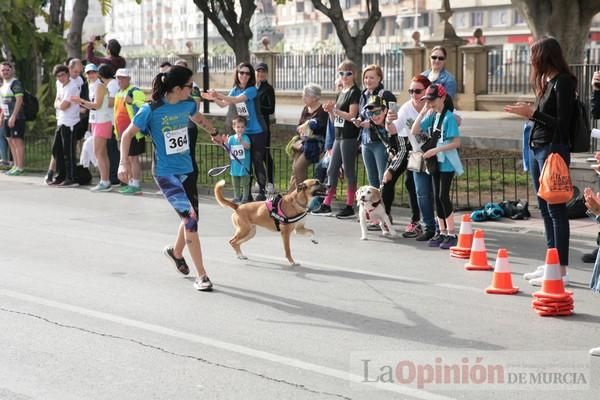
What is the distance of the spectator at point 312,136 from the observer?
13.9 meters

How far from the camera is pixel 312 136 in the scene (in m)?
13.9

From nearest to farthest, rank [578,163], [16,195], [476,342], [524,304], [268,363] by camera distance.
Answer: [268,363] < [476,342] < [524,304] < [578,163] < [16,195]

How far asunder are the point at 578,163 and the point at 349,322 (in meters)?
6.93

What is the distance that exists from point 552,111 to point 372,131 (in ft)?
12.5

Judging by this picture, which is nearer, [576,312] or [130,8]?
[576,312]

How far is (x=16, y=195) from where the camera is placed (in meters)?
16.0

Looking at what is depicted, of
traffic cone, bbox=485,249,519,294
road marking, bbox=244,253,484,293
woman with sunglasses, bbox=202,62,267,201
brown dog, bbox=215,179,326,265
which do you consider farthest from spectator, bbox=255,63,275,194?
traffic cone, bbox=485,249,519,294

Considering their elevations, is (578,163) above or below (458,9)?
below

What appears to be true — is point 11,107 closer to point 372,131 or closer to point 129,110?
point 129,110

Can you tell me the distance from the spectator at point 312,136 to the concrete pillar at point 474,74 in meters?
17.1

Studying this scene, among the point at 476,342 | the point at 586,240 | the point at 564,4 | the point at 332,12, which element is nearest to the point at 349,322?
the point at 476,342

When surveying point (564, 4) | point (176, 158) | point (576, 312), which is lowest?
point (576, 312)

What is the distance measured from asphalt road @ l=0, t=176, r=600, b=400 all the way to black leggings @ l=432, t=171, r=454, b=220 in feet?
1.69

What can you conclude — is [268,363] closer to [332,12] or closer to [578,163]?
[578,163]
